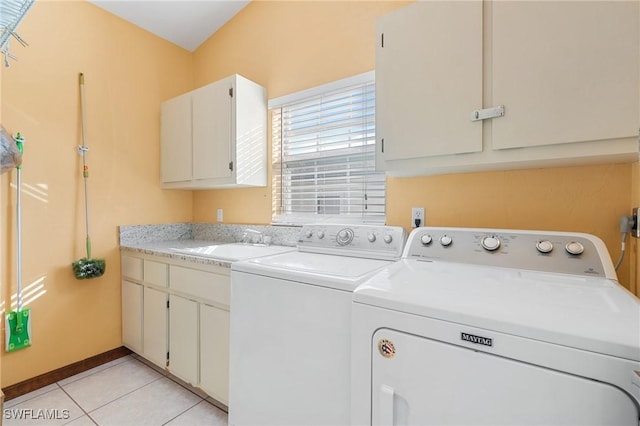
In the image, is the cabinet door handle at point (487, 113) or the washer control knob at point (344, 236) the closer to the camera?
the cabinet door handle at point (487, 113)

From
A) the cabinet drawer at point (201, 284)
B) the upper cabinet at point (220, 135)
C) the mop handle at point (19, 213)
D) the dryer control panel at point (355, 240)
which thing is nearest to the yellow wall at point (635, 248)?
the dryer control panel at point (355, 240)

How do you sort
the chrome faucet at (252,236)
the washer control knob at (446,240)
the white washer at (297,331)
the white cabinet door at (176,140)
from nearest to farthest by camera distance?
the white washer at (297,331)
the washer control knob at (446,240)
the chrome faucet at (252,236)
the white cabinet door at (176,140)

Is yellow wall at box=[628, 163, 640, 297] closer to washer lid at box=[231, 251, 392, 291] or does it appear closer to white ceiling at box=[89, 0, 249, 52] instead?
washer lid at box=[231, 251, 392, 291]

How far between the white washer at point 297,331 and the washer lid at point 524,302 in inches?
7.2

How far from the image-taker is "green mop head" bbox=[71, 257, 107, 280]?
84.3 inches

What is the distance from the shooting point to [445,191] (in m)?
1.63

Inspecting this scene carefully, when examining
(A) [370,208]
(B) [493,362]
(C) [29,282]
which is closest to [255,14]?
(A) [370,208]

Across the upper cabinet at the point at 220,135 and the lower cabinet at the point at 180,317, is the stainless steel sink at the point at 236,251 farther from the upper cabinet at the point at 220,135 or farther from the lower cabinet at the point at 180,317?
the upper cabinet at the point at 220,135

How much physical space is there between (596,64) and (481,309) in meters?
0.93

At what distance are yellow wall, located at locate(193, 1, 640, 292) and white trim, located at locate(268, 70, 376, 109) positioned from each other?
0.19ft

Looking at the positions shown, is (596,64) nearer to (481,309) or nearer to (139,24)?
(481,309)

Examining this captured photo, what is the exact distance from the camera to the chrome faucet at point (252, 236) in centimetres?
240

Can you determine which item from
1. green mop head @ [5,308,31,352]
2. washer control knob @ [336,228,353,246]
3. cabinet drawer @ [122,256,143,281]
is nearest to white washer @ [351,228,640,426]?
washer control knob @ [336,228,353,246]

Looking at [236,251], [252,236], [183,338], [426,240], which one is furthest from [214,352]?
[426,240]
